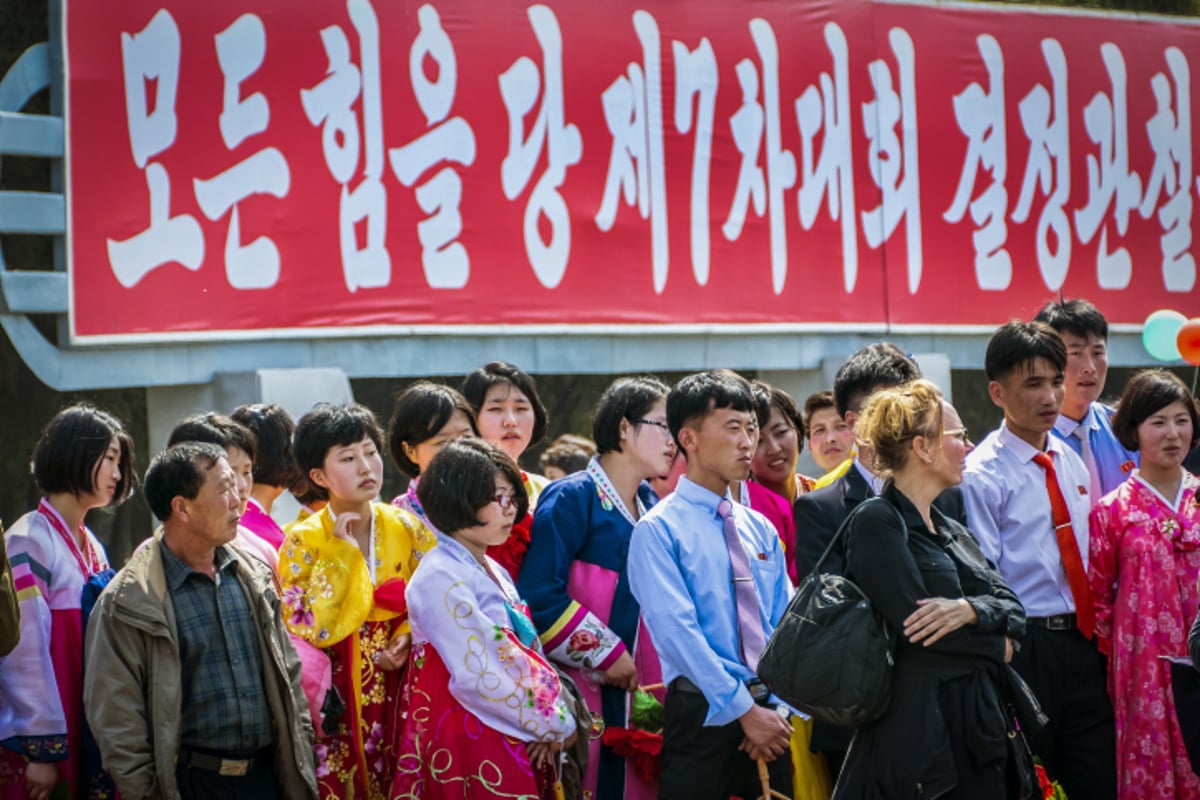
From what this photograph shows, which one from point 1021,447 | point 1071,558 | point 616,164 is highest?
point 616,164

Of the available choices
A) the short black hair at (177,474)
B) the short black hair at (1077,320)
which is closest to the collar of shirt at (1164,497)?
the short black hair at (1077,320)

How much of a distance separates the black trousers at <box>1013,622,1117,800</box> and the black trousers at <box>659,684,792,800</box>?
4.01ft

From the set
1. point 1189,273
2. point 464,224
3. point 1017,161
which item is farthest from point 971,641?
point 1189,273

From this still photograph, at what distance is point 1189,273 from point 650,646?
6.69 meters

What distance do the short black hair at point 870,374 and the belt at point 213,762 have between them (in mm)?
2215

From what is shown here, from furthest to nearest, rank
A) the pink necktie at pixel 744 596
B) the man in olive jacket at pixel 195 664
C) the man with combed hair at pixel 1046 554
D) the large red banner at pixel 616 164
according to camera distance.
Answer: the large red banner at pixel 616 164
the man with combed hair at pixel 1046 554
the pink necktie at pixel 744 596
the man in olive jacket at pixel 195 664

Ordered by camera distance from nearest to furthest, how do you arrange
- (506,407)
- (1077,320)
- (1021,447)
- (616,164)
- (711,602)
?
1. (711,602)
2. (1021,447)
3. (506,407)
4. (1077,320)
5. (616,164)

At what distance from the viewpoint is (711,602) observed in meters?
4.18

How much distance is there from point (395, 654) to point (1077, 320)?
2881 millimetres

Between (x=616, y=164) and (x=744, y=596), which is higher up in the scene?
(x=616, y=164)

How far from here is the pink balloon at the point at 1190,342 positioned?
656cm

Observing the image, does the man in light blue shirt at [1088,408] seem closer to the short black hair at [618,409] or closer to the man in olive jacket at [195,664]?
the short black hair at [618,409]

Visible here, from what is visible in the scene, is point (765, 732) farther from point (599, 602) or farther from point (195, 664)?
point (195, 664)

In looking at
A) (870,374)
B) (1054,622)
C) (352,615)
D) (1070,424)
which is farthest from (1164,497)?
(352,615)
